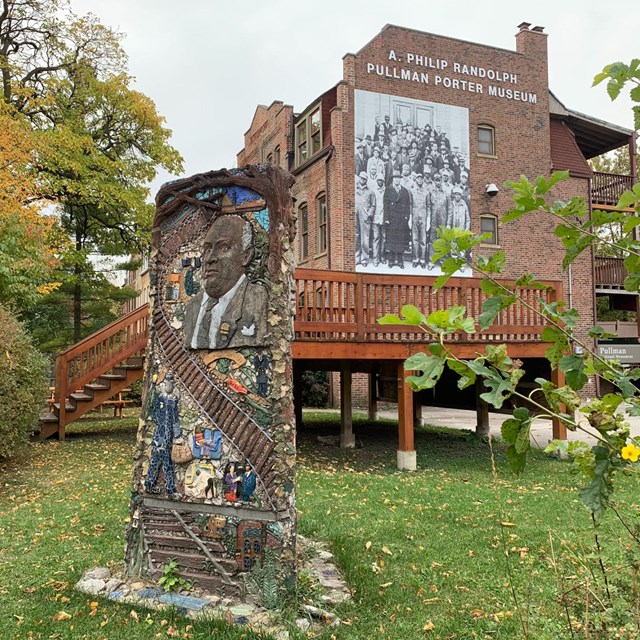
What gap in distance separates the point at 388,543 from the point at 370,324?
14.0 ft

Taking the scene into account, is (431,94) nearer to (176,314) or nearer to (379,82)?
(379,82)

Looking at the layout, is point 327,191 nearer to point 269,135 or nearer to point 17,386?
point 269,135

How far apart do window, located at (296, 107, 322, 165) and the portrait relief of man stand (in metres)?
16.7

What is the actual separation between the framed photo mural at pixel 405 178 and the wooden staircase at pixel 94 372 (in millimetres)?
8721

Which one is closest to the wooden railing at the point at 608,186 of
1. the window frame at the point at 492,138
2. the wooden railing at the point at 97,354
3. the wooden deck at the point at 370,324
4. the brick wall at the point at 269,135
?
the window frame at the point at 492,138

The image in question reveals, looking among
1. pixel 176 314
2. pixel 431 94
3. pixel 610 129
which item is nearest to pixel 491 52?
pixel 431 94

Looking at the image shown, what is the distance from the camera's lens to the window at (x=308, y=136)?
20312 millimetres

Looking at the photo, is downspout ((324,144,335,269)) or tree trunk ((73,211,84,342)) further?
tree trunk ((73,211,84,342))

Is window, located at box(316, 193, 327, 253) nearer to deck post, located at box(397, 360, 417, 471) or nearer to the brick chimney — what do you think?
the brick chimney

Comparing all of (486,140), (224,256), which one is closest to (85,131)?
(486,140)

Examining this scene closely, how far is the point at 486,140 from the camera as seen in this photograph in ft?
68.7

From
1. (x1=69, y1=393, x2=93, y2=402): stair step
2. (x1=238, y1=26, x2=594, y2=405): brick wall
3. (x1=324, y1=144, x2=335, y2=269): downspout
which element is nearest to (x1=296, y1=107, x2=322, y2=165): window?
(x1=238, y1=26, x2=594, y2=405): brick wall

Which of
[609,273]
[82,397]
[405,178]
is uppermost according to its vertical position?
[405,178]

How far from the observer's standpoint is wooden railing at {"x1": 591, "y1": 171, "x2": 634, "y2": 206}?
23.1 meters
